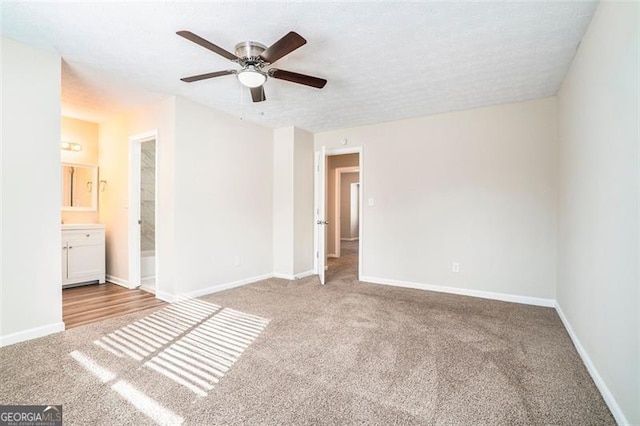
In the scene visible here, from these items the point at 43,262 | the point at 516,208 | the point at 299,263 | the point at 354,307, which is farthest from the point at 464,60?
the point at 43,262

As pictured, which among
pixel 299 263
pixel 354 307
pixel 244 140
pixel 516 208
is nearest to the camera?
pixel 354 307

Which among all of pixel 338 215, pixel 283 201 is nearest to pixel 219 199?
pixel 283 201

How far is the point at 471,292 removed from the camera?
Result: 3.88 meters

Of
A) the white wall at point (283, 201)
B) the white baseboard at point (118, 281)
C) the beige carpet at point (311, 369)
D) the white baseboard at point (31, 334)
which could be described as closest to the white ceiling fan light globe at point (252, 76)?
the beige carpet at point (311, 369)

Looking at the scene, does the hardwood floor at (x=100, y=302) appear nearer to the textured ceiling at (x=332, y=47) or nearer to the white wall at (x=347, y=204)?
the textured ceiling at (x=332, y=47)

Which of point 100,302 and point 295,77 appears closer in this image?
point 295,77

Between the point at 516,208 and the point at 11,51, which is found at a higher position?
the point at 11,51

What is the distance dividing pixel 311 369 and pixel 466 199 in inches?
117

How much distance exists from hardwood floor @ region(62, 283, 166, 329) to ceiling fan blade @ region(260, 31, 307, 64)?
294 cm

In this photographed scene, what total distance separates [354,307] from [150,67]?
124 inches

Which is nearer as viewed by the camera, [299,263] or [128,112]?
[128,112]

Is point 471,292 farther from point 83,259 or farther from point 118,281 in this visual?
point 83,259

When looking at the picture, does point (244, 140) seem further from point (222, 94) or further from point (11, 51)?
point (11, 51)

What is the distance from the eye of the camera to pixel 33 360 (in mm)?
2146
